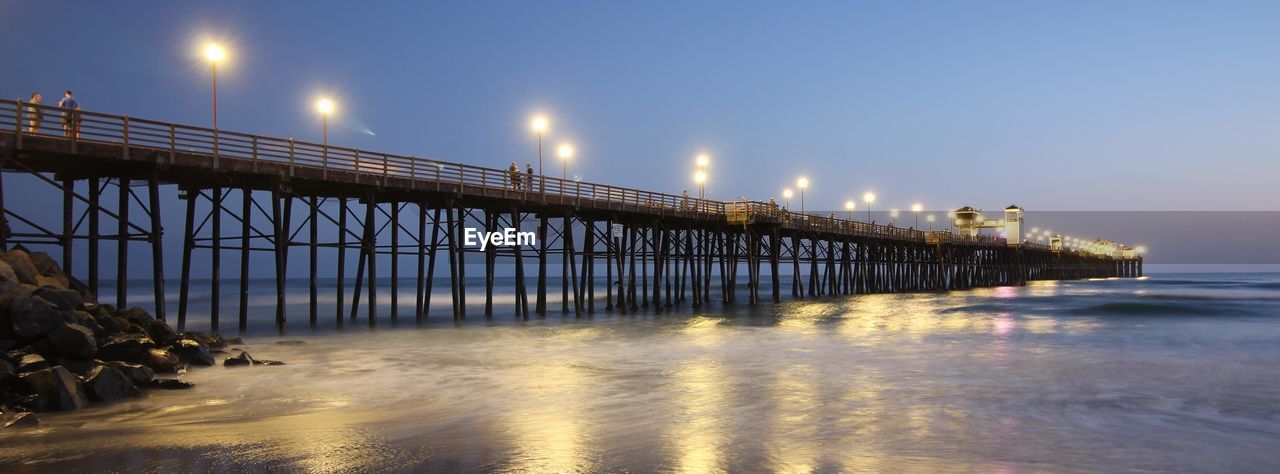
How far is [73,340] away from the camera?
13.1m

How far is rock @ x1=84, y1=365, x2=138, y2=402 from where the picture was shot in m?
12.3

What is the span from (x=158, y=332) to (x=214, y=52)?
309 inches

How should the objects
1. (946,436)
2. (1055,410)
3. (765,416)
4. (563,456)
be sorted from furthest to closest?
(1055,410) < (765,416) < (946,436) < (563,456)

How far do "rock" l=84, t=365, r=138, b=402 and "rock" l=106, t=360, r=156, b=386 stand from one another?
0.26 m

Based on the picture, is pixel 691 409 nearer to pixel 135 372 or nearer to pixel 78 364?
pixel 135 372

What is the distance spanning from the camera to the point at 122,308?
17359 mm

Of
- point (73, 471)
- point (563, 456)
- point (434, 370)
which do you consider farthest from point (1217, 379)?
point (73, 471)

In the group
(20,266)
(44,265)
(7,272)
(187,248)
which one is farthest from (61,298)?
(187,248)

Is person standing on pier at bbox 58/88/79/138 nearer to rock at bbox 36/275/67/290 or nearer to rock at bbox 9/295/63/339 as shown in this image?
rock at bbox 36/275/67/290

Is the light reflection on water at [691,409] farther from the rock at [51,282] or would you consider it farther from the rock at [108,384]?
the rock at [51,282]

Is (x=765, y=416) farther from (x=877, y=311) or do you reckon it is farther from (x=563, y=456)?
(x=877, y=311)

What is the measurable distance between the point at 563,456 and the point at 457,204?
19.4 metres
